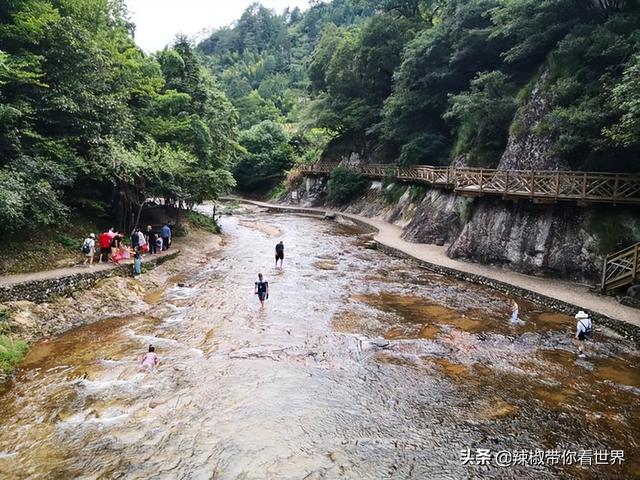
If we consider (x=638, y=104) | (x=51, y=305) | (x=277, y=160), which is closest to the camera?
(x=638, y=104)

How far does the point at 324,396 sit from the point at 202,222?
25560 millimetres

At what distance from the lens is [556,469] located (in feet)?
26.2

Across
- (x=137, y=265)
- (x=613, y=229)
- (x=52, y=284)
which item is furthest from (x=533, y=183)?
(x=52, y=284)

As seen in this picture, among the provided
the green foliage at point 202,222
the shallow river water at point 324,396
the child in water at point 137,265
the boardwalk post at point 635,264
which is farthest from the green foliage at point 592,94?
the green foliage at point 202,222

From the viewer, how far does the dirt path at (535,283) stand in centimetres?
1480

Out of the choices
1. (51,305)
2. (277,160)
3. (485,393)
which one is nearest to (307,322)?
(485,393)

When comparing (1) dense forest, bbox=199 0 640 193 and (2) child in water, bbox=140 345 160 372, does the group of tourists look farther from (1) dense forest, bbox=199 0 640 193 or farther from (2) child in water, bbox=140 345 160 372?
(1) dense forest, bbox=199 0 640 193

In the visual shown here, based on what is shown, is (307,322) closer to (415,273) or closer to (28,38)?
(415,273)

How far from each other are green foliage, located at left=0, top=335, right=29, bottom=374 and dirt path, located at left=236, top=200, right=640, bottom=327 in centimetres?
1751

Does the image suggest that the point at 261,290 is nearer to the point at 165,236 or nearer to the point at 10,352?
the point at 10,352

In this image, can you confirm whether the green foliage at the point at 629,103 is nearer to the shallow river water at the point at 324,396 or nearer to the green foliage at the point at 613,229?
the green foliage at the point at 613,229

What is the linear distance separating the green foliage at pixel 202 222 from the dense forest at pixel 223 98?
3712 millimetres

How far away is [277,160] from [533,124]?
150 feet

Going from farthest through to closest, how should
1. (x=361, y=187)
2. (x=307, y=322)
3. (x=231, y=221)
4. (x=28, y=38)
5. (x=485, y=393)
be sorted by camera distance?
(x=361, y=187) < (x=231, y=221) < (x=28, y=38) < (x=307, y=322) < (x=485, y=393)
